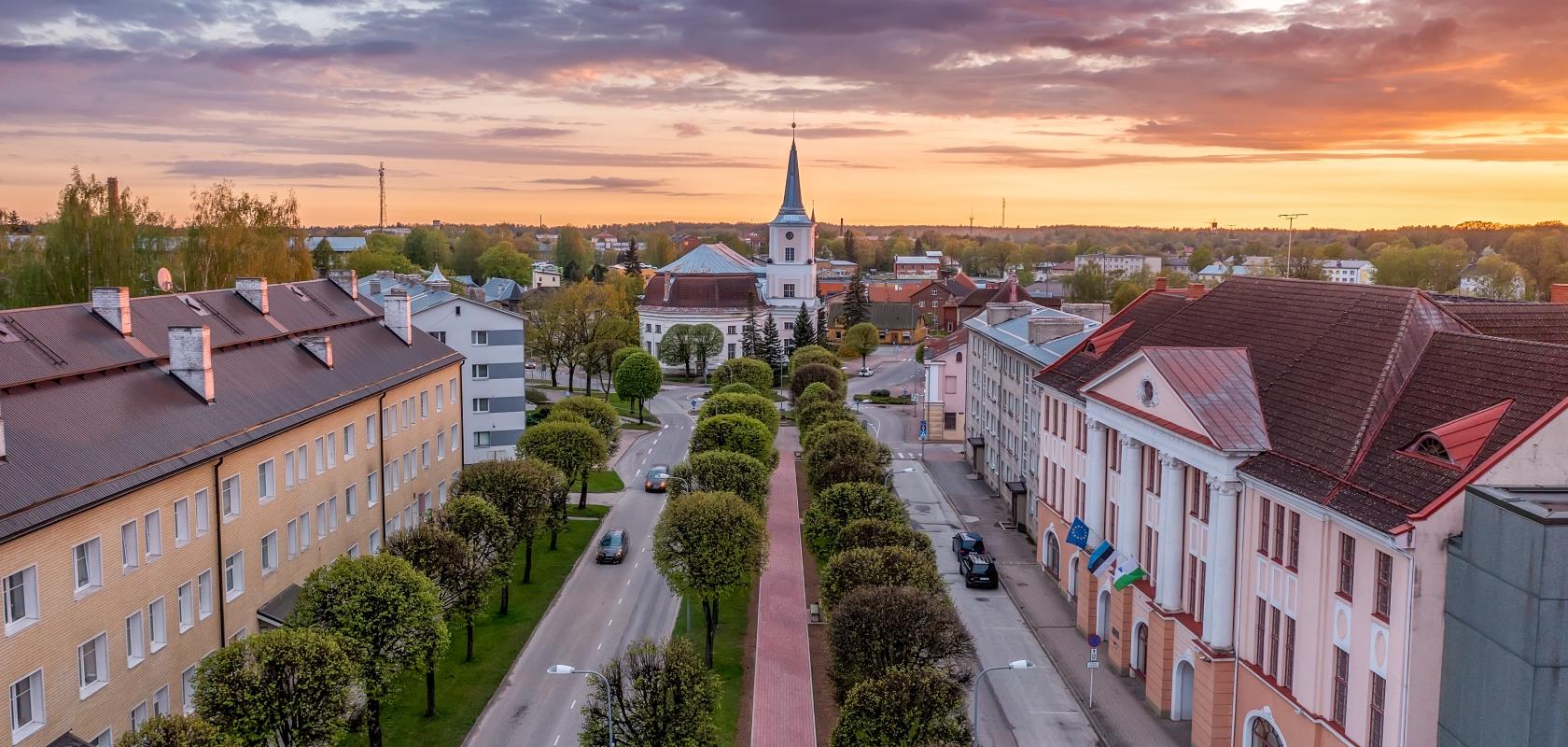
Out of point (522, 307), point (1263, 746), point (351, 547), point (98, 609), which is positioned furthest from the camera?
point (522, 307)

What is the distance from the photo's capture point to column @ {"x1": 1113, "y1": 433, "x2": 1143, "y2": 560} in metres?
42.5

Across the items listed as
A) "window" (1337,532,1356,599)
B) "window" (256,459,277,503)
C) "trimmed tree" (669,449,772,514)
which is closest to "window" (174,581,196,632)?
"window" (256,459,277,503)

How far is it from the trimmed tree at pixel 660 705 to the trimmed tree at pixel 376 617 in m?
6.38

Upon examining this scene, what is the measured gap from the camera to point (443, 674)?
4184 centimetres

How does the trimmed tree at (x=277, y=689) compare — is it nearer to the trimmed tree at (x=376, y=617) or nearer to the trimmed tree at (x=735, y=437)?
the trimmed tree at (x=376, y=617)

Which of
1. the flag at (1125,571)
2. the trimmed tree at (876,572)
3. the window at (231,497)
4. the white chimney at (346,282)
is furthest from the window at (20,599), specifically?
the white chimney at (346,282)

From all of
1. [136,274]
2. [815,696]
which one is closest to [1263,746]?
[815,696]

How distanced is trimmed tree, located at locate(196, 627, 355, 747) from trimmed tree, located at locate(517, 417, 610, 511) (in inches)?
1285

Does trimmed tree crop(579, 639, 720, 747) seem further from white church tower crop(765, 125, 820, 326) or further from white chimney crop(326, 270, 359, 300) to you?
white church tower crop(765, 125, 820, 326)

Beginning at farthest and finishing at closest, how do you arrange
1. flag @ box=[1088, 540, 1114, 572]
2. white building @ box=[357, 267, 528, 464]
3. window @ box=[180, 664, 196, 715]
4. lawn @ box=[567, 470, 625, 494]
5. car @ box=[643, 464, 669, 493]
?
car @ box=[643, 464, 669, 493] < white building @ box=[357, 267, 528, 464] < lawn @ box=[567, 470, 625, 494] < flag @ box=[1088, 540, 1114, 572] < window @ box=[180, 664, 196, 715]

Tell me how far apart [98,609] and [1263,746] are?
107 feet

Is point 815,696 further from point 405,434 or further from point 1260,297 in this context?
point 405,434

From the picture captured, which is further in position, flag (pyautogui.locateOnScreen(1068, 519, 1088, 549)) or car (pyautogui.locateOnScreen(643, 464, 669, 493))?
car (pyautogui.locateOnScreen(643, 464, 669, 493))

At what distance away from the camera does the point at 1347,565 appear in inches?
1148
